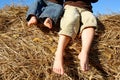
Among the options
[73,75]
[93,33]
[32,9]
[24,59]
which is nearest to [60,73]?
[73,75]

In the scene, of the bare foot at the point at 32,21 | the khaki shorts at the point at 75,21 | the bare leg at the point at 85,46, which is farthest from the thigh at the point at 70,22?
the bare foot at the point at 32,21

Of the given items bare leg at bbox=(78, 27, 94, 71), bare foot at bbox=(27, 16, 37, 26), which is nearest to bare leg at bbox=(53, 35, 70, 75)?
bare leg at bbox=(78, 27, 94, 71)

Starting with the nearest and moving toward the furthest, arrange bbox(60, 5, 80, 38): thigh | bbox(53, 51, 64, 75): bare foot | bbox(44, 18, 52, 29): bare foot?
bbox(53, 51, 64, 75): bare foot → bbox(60, 5, 80, 38): thigh → bbox(44, 18, 52, 29): bare foot

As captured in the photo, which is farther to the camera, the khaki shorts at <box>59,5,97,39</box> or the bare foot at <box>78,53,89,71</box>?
the khaki shorts at <box>59,5,97,39</box>

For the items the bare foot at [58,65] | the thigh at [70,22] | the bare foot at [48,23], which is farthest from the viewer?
the bare foot at [48,23]

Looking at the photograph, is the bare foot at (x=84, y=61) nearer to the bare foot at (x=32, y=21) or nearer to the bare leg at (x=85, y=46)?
the bare leg at (x=85, y=46)

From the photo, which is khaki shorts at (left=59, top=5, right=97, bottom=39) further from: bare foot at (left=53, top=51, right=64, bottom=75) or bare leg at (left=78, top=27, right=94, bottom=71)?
bare foot at (left=53, top=51, right=64, bottom=75)

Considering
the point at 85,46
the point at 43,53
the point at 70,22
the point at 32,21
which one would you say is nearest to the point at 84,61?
the point at 85,46

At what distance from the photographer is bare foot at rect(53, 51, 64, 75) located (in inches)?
128

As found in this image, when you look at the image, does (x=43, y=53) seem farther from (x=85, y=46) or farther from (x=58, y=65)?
(x=85, y=46)

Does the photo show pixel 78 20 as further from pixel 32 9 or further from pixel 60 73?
pixel 60 73

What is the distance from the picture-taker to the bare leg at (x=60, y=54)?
10.7ft

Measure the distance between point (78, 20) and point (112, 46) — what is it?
46cm

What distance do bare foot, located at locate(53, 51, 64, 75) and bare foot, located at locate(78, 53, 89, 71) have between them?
0.62 feet
